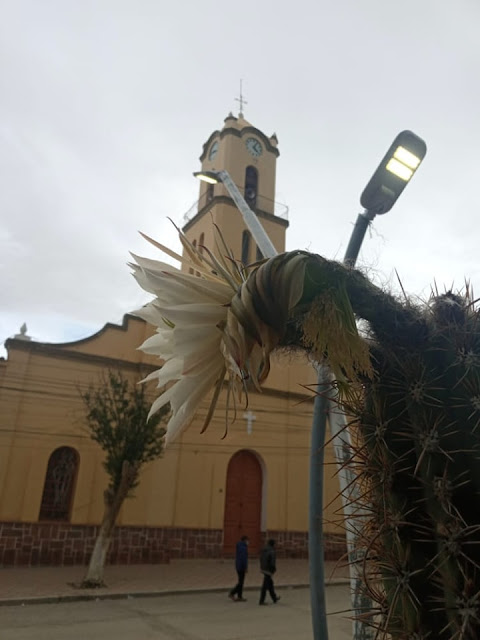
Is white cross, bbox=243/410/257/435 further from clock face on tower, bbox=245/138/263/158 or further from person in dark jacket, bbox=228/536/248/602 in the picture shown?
clock face on tower, bbox=245/138/263/158

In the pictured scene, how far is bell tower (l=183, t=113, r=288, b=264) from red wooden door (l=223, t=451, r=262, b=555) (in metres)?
8.21

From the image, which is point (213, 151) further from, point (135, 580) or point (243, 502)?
point (135, 580)

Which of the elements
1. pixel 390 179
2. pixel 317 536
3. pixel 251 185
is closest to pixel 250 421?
pixel 251 185

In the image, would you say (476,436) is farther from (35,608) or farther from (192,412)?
(35,608)

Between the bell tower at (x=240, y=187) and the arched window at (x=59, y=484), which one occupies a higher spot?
the bell tower at (x=240, y=187)

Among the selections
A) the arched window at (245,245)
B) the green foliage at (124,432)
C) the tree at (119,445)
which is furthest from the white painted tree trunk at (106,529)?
the arched window at (245,245)

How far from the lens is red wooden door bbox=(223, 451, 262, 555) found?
17.0 m

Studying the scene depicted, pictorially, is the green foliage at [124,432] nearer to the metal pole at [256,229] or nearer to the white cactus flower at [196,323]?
the metal pole at [256,229]

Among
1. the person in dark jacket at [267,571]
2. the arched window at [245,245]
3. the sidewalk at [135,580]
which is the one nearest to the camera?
the sidewalk at [135,580]

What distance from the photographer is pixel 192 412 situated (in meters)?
1.11

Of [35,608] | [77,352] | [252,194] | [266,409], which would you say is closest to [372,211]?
[35,608]

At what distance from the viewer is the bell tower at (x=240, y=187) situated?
2066 centimetres

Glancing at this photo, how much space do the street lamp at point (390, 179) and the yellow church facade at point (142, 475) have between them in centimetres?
909

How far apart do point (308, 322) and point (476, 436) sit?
492 mm
